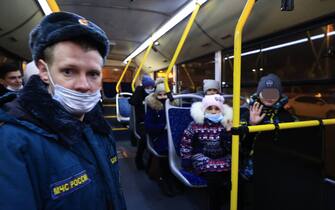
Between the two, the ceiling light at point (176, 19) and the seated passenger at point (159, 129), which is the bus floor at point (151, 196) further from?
the ceiling light at point (176, 19)

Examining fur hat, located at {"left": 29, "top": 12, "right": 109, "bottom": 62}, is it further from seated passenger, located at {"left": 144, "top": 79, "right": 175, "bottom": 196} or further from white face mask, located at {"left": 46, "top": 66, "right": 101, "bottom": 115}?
seated passenger, located at {"left": 144, "top": 79, "right": 175, "bottom": 196}

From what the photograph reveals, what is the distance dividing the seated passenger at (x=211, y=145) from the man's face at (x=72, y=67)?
5.37 feet

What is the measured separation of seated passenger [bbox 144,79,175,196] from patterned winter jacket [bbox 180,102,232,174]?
0.74 m

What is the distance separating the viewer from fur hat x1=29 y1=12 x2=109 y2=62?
72 centimetres

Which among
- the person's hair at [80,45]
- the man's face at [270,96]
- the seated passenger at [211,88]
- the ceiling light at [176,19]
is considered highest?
the ceiling light at [176,19]

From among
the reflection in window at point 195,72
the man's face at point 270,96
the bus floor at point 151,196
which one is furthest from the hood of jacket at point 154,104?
the reflection in window at point 195,72

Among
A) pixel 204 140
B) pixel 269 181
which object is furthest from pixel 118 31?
pixel 269 181

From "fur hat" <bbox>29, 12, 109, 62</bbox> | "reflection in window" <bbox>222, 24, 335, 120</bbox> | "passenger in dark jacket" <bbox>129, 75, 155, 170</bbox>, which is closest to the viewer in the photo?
"fur hat" <bbox>29, 12, 109, 62</bbox>

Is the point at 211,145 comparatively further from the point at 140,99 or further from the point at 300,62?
the point at 140,99

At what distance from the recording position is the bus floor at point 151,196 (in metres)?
2.64

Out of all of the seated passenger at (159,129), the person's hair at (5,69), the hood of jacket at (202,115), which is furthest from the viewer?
the seated passenger at (159,129)

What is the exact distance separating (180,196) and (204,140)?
3.26 feet

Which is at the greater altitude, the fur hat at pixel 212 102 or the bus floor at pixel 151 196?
the fur hat at pixel 212 102

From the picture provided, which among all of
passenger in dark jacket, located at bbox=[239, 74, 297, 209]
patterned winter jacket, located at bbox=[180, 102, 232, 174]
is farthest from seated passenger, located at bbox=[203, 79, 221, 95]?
passenger in dark jacket, located at bbox=[239, 74, 297, 209]
